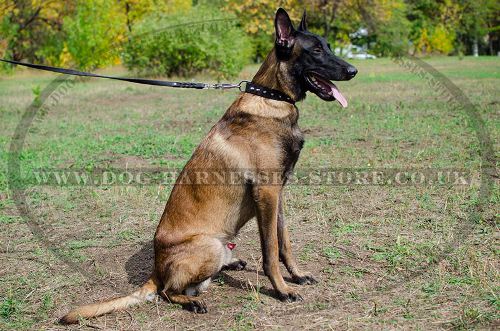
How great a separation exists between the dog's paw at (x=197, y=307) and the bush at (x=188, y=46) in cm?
1854

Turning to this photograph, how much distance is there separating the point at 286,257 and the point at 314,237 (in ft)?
3.41

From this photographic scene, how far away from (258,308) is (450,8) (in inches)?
1981

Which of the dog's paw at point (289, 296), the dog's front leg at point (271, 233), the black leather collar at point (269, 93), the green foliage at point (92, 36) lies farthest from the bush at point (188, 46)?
the dog's paw at point (289, 296)

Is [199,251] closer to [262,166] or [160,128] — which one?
[262,166]

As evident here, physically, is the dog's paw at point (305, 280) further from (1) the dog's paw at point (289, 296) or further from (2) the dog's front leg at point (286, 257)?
(1) the dog's paw at point (289, 296)

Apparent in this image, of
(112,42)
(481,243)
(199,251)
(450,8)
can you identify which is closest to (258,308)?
(199,251)

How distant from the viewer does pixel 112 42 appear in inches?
985

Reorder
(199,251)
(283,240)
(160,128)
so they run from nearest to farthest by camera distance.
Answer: (199,251)
(283,240)
(160,128)

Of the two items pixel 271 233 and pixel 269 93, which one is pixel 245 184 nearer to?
pixel 271 233

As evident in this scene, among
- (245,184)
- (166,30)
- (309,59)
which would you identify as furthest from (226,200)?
A: (166,30)

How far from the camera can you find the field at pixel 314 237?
3.78 metres

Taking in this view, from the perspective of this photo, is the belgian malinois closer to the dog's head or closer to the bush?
the dog's head

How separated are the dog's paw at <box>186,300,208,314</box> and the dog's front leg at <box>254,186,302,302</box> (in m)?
0.53

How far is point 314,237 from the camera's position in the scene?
17.4 ft
